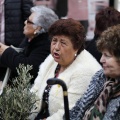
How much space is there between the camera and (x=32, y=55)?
4.63 m

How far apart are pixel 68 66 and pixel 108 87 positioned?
77cm

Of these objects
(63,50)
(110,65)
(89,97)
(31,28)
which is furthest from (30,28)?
(110,65)

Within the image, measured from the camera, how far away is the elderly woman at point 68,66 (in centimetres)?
382

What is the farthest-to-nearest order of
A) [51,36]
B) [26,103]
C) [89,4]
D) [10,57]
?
[89,4], [10,57], [51,36], [26,103]

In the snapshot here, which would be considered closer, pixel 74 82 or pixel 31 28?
pixel 74 82

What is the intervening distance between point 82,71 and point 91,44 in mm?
925

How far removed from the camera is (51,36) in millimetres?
4039

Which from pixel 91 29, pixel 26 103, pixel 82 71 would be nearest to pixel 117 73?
pixel 82 71

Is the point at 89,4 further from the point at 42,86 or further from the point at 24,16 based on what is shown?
the point at 42,86

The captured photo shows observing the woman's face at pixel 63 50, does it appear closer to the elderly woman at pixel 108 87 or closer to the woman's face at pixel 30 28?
the elderly woman at pixel 108 87

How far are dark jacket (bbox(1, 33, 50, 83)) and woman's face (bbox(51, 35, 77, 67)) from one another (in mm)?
670

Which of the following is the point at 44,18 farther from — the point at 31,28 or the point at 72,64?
the point at 72,64

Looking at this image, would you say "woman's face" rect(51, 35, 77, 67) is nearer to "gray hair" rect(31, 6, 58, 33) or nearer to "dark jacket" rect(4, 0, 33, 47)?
"gray hair" rect(31, 6, 58, 33)

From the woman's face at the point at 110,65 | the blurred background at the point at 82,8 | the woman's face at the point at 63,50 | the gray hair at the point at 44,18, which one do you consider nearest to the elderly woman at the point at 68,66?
the woman's face at the point at 63,50
